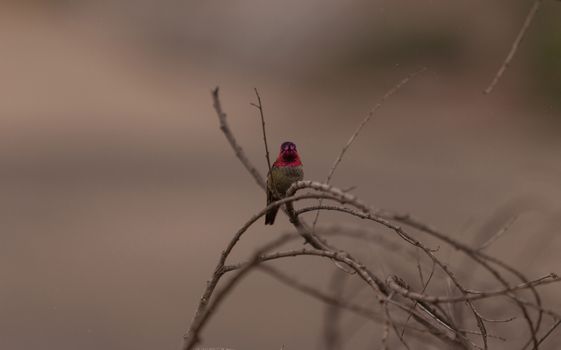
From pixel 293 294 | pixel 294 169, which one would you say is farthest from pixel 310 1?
pixel 294 169

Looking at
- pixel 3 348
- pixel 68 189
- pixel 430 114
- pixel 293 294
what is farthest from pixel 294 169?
pixel 430 114

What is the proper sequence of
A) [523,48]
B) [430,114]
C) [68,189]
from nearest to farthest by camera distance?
[68,189], [430,114], [523,48]

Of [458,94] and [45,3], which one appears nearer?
[458,94]

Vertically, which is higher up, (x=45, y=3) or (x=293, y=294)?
(x=45, y=3)

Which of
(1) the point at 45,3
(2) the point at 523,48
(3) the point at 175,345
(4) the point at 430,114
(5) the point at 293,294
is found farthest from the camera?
(1) the point at 45,3

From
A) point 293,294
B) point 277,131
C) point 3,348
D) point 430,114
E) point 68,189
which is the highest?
point 430,114

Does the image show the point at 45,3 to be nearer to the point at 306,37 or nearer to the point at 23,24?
the point at 23,24
